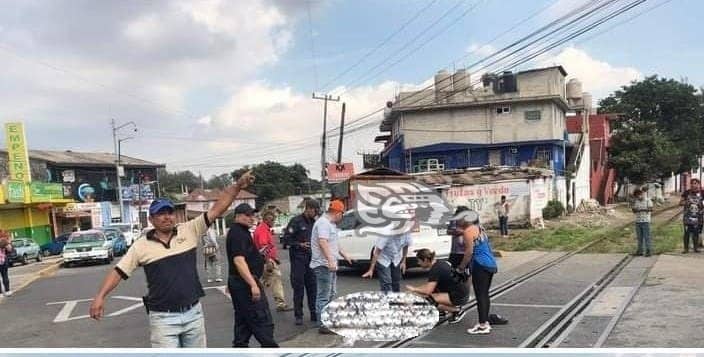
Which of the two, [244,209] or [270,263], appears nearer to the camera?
[244,209]

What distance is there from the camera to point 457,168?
3.13m

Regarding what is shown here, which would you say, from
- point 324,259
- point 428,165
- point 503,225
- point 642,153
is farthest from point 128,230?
point 642,153

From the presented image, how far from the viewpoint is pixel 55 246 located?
382 cm

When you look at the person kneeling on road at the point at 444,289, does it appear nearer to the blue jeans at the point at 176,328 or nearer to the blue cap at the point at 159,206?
the blue jeans at the point at 176,328

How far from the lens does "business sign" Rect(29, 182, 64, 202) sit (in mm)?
3025

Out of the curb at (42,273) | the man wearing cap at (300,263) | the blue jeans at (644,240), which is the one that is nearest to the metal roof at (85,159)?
the curb at (42,273)

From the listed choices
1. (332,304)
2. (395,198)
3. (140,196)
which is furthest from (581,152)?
(140,196)

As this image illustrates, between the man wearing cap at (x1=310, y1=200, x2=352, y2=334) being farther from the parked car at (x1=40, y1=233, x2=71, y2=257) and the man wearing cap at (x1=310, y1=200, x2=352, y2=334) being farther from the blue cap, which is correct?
the parked car at (x1=40, y1=233, x2=71, y2=257)

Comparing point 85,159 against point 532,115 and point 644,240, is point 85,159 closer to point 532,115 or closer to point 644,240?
point 532,115

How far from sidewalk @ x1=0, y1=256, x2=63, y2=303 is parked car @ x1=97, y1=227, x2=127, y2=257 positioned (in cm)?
66

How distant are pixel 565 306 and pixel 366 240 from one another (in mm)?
1442

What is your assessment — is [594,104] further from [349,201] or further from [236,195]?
[236,195]

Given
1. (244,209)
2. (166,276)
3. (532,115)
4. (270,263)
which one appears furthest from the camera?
(270,263)

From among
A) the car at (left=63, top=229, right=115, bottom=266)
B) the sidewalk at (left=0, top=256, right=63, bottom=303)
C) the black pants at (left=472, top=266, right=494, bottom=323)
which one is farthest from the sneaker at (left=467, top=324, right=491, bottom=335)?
the sidewalk at (left=0, top=256, right=63, bottom=303)
